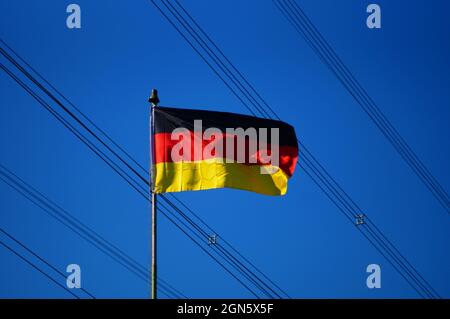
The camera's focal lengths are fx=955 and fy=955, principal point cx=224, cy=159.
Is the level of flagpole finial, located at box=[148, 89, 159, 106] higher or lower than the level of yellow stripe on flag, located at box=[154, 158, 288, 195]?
higher

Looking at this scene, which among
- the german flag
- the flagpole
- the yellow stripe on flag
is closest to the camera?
the flagpole

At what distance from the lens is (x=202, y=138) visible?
32.8 meters

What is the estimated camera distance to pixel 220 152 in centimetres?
3272

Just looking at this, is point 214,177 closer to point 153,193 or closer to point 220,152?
point 220,152

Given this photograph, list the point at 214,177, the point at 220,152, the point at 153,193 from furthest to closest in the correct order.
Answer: the point at 220,152, the point at 214,177, the point at 153,193

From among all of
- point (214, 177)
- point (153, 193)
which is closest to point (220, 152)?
point (214, 177)

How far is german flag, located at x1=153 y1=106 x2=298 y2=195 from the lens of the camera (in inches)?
1257

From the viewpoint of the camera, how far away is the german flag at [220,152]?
3192 cm

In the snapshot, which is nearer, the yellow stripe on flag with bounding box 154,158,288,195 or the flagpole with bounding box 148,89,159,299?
the flagpole with bounding box 148,89,159,299

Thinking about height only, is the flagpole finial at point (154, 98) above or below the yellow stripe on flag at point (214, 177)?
above

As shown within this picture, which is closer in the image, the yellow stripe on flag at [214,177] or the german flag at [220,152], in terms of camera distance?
the yellow stripe on flag at [214,177]

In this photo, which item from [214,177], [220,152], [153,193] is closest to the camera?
[153,193]
